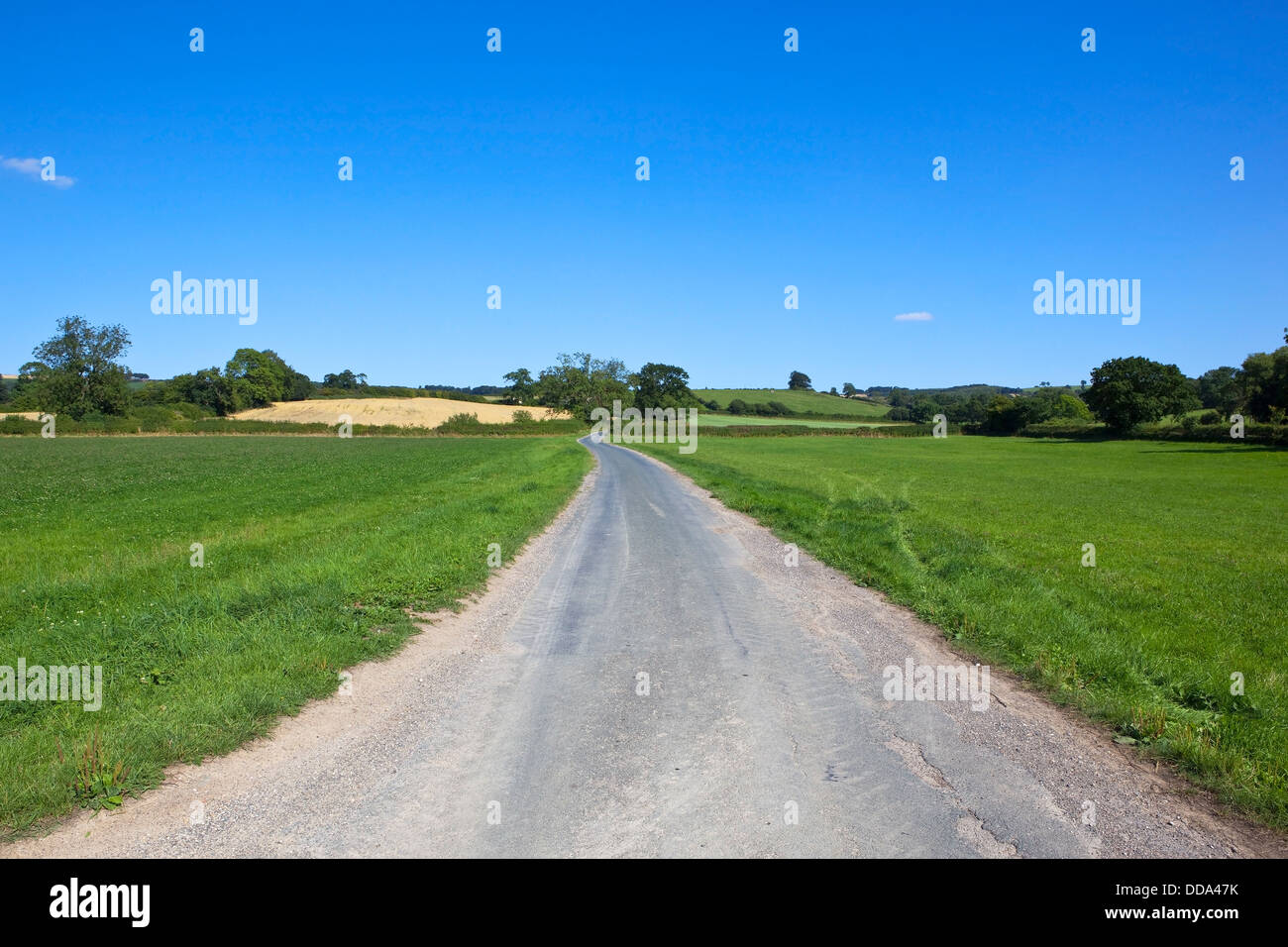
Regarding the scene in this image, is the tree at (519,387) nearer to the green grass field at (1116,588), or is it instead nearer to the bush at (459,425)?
the bush at (459,425)

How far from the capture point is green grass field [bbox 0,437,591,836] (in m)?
5.02

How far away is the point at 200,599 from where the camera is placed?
8.61 meters

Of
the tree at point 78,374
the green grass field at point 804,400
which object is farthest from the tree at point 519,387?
the tree at point 78,374

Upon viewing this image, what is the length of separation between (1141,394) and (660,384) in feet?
290

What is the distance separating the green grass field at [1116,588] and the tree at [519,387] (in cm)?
14569

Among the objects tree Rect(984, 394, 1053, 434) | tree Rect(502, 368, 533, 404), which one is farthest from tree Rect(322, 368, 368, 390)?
tree Rect(984, 394, 1053, 434)

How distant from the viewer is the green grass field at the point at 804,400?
156 metres

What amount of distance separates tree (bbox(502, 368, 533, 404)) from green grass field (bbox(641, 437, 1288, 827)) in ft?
478

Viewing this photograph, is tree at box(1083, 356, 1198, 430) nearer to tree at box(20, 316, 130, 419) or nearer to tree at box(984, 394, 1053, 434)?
tree at box(984, 394, 1053, 434)

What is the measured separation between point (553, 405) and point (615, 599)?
14702 cm

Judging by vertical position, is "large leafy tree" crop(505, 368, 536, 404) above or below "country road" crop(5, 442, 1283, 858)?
above

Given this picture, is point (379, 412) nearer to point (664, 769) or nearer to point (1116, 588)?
point (1116, 588)

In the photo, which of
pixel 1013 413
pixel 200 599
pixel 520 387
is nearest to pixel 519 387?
pixel 520 387
